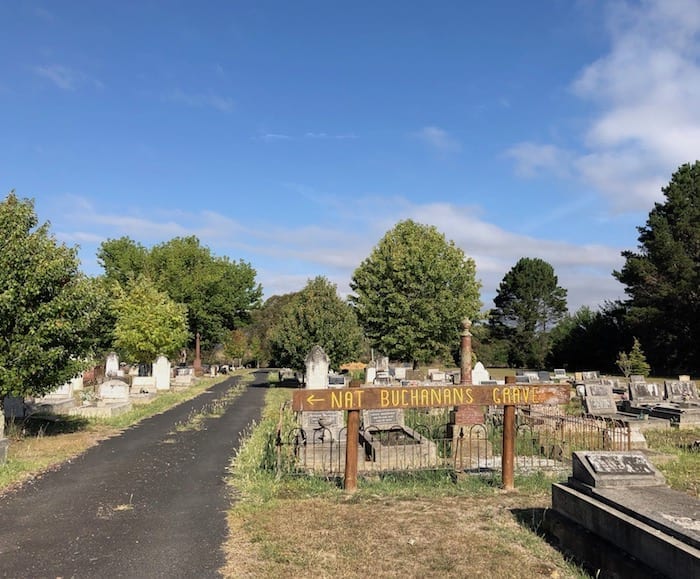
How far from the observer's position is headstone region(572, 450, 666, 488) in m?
6.07

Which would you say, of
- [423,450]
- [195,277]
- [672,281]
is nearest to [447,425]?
[423,450]

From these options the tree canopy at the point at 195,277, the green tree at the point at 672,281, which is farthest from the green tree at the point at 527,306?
the tree canopy at the point at 195,277

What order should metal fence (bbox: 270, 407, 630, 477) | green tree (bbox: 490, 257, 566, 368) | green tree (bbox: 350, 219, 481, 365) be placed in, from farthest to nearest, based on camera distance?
green tree (bbox: 490, 257, 566, 368) < green tree (bbox: 350, 219, 481, 365) < metal fence (bbox: 270, 407, 630, 477)

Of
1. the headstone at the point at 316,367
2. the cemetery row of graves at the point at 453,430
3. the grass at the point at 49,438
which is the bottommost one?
the grass at the point at 49,438

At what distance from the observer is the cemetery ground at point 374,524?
221 inches

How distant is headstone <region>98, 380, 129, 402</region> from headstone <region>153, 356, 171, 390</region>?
1084 centimetres

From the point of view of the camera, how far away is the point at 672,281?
42.9 m

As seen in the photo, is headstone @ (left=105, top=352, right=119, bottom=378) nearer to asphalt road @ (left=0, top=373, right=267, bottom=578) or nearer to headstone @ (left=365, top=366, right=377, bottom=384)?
headstone @ (left=365, top=366, right=377, bottom=384)

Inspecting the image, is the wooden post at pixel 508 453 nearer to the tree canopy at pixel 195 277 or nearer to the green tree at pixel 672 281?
the green tree at pixel 672 281

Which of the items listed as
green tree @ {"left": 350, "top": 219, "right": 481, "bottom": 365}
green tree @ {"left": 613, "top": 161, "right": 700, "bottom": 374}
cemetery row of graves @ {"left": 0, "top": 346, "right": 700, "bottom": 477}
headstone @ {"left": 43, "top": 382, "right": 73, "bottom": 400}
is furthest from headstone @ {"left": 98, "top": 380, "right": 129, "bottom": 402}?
green tree @ {"left": 613, "top": 161, "right": 700, "bottom": 374}

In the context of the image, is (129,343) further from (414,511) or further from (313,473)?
(414,511)

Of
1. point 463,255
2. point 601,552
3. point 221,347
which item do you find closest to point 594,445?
point 601,552

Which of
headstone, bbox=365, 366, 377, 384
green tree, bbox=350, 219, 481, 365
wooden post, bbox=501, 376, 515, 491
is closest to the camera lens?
wooden post, bbox=501, 376, 515, 491

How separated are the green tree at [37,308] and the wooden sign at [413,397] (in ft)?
22.3
